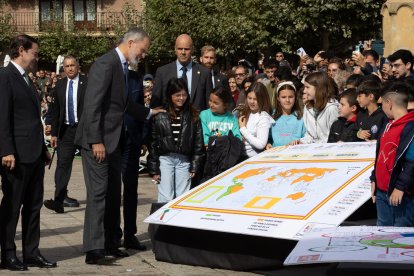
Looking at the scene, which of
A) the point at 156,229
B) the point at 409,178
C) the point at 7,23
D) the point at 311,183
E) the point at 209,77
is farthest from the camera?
the point at 7,23

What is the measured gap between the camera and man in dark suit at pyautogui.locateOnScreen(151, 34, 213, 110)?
462 inches

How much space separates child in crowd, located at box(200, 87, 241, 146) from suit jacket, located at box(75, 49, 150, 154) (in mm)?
1385

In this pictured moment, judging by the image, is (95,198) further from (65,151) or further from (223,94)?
(65,151)

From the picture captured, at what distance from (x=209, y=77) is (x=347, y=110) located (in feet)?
5.77

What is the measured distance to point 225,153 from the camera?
1074cm

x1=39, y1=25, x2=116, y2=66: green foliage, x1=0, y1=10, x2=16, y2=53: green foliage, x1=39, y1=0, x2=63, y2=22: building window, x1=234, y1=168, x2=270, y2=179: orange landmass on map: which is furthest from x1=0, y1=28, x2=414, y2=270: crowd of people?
x1=39, y1=0, x2=63, y2=22: building window

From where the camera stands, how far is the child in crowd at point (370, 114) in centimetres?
1060

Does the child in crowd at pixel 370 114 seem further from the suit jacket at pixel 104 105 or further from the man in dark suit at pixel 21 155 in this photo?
the man in dark suit at pixel 21 155

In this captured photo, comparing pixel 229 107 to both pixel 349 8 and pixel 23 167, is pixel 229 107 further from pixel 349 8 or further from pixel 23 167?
pixel 349 8

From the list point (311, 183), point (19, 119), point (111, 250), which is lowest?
point (111, 250)

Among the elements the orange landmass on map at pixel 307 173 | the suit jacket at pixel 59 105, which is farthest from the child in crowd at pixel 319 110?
the suit jacket at pixel 59 105

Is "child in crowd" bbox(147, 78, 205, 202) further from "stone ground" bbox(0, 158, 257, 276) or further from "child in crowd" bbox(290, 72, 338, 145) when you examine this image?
"child in crowd" bbox(290, 72, 338, 145)

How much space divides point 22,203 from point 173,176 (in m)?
1.77

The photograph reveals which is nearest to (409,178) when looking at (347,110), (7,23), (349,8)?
(347,110)
